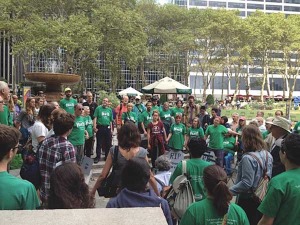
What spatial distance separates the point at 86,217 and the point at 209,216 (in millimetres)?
1128

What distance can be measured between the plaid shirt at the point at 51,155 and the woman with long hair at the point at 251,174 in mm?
1795

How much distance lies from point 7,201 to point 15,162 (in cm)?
740

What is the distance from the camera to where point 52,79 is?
15.9 m

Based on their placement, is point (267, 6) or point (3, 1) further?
point (267, 6)

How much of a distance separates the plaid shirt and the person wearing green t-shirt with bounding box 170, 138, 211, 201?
3.95ft

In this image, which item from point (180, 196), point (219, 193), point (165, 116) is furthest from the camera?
point (165, 116)

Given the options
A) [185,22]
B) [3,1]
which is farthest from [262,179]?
[185,22]

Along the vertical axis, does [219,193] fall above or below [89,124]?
above

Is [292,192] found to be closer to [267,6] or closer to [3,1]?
[3,1]

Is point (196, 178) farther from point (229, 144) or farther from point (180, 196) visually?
point (229, 144)

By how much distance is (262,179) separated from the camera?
14.7ft

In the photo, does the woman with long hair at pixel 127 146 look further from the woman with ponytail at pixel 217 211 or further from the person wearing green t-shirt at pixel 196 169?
the woman with ponytail at pixel 217 211

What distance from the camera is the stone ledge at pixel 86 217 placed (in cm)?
215

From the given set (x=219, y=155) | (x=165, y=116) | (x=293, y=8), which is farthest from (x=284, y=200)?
(x=293, y=8)
